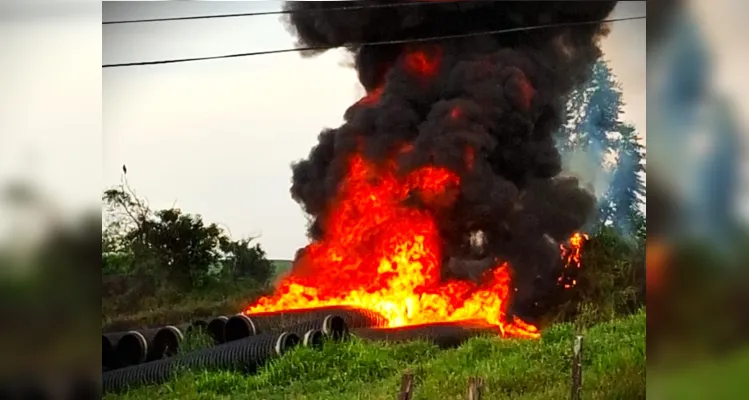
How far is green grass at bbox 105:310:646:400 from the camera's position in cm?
303

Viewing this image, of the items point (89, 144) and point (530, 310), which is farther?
point (530, 310)

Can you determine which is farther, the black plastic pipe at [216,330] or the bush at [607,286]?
the bush at [607,286]

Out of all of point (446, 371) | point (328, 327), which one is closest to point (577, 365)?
point (446, 371)

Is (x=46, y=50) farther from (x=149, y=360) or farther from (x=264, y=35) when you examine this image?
(x=149, y=360)

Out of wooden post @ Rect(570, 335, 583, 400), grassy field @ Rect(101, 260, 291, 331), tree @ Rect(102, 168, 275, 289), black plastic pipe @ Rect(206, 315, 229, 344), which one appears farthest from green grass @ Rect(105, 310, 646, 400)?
tree @ Rect(102, 168, 275, 289)

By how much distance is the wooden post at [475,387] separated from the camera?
3053 mm

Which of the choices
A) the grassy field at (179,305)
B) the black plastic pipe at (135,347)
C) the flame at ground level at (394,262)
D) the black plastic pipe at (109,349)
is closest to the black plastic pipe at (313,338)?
the flame at ground level at (394,262)

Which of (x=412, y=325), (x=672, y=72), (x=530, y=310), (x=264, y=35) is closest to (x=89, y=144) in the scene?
(x=264, y=35)

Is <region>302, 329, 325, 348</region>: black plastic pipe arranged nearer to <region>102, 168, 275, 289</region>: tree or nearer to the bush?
<region>102, 168, 275, 289</region>: tree

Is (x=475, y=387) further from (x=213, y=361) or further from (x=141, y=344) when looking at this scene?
(x=141, y=344)

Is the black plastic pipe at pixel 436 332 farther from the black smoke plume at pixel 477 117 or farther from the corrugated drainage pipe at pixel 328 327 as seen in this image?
the black smoke plume at pixel 477 117

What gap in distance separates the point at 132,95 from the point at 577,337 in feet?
6.35

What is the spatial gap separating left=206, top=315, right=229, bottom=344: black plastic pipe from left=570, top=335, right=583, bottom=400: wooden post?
1.36 m

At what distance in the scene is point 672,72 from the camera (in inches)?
121
